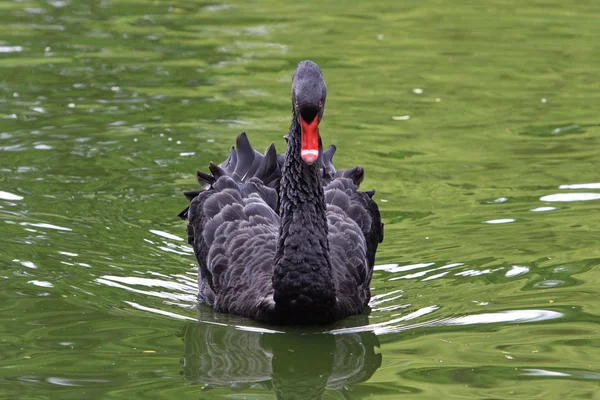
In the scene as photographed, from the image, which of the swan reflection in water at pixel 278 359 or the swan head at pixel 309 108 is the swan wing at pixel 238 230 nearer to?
the swan reflection in water at pixel 278 359

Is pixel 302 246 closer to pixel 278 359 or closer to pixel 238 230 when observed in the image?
pixel 278 359

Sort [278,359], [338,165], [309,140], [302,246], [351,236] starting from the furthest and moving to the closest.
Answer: [338,165] < [351,236] < [302,246] < [278,359] < [309,140]

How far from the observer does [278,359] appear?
20.2ft

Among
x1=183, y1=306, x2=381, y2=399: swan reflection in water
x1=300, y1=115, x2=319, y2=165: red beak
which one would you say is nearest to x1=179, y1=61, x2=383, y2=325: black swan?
x1=300, y1=115, x2=319, y2=165: red beak

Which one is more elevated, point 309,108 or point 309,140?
point 309,108

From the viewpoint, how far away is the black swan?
251 inches

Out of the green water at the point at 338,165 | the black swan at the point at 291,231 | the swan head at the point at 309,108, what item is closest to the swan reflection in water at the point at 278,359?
the green water at the point at 338,165

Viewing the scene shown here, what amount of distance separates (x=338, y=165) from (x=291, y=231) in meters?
3.65

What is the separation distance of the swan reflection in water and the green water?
0.02m

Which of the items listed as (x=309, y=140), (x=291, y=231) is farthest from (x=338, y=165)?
(x=309, y=140)

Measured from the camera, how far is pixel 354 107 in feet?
39.1

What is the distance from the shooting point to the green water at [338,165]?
19.6 feet

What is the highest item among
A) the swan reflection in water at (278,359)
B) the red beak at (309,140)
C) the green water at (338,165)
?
the red beak at (309,140)

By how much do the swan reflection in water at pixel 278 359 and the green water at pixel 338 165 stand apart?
16mm
